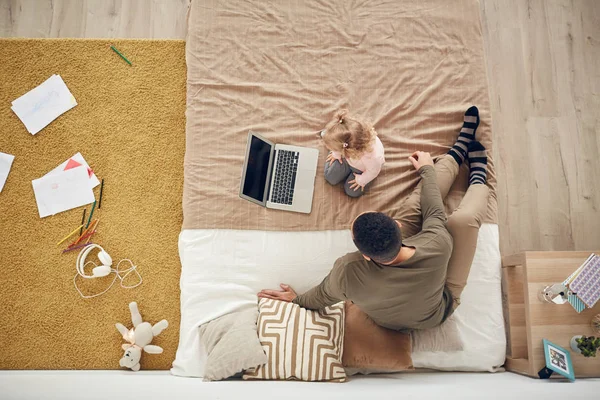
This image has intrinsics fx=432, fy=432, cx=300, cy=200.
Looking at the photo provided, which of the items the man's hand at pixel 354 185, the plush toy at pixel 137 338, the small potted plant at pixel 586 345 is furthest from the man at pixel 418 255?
the plush toy at pixel 137 338

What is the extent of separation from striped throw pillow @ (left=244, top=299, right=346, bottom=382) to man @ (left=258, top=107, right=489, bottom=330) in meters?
0.08

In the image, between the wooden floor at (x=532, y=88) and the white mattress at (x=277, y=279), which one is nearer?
the white mattress at (x=277, y=279)

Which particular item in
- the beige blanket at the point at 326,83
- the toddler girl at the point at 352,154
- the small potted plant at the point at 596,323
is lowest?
the small potted plant at the point at 596,323

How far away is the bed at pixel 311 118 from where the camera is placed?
6.42ft

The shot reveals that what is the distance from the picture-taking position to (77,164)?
2328 millimetres

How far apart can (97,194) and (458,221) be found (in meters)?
1.83

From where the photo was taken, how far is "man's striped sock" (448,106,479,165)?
2045mm

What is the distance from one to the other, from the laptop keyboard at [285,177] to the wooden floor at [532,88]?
109 cm

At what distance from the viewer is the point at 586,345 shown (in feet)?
5.74

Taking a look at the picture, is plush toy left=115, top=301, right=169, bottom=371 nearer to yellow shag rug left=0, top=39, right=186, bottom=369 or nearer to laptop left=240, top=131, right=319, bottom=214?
yellow shag rug left=0, top=39, right=186, bottom=369

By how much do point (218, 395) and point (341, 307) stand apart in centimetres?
64

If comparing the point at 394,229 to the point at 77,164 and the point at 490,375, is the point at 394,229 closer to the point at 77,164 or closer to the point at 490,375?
the point at 490,375

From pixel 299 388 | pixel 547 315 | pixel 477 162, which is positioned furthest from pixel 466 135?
pixel 299 388

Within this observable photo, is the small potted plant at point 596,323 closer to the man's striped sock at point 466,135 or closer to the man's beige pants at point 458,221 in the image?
the man's beige pants at point 458,221
